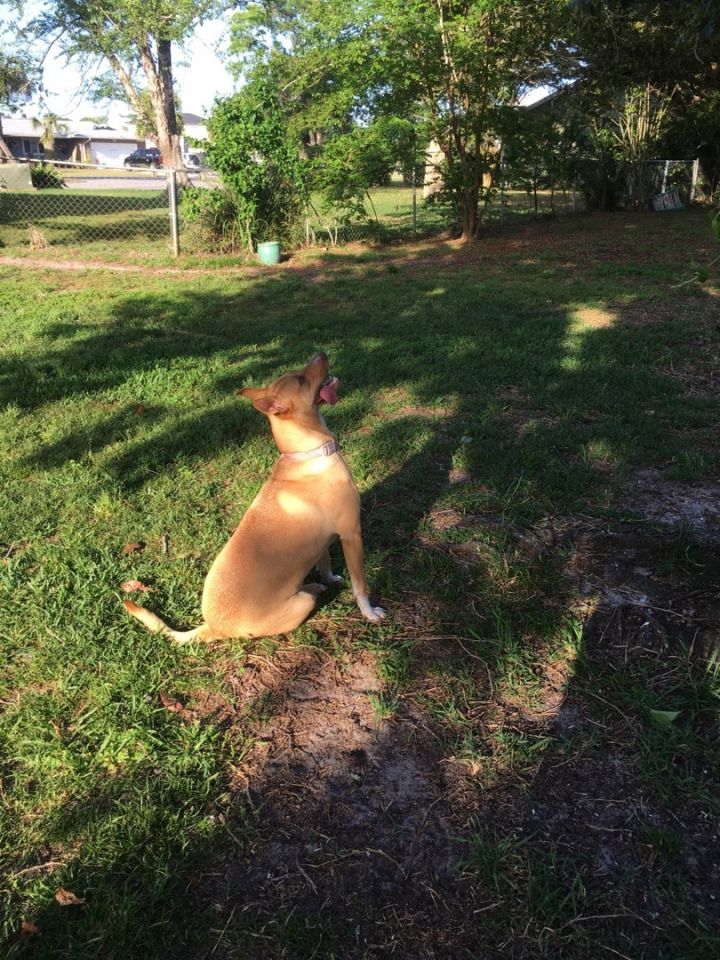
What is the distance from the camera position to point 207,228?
13.0 meters

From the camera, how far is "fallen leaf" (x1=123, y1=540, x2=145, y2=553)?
11.2ft

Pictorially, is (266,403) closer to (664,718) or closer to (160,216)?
(664,718)

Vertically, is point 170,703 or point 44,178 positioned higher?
point 44,178

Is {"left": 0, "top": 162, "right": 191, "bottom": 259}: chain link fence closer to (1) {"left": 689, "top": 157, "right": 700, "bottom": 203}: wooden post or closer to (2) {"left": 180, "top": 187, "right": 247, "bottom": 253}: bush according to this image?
(2) {"left": 180, "top": 187, "right": 247, "bottom": 253}: bush

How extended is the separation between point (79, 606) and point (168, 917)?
1.54 meters

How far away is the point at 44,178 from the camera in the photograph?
26500 mm

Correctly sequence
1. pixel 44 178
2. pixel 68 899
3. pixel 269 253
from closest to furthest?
1. pixel 68 899
2. pixel 269 253
3. pixel 44 178

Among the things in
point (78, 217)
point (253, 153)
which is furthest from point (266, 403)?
point (78, 217)

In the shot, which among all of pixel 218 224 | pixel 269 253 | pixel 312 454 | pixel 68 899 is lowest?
pixel 68 899

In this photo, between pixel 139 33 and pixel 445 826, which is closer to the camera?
pixel 445 826

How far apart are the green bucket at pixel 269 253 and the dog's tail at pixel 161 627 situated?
400 inches

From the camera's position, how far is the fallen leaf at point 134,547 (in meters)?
3.41

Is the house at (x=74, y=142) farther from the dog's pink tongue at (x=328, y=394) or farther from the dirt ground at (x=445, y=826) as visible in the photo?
the dirt ground at (x=445, y=826)

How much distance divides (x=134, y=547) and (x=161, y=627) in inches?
30.1
